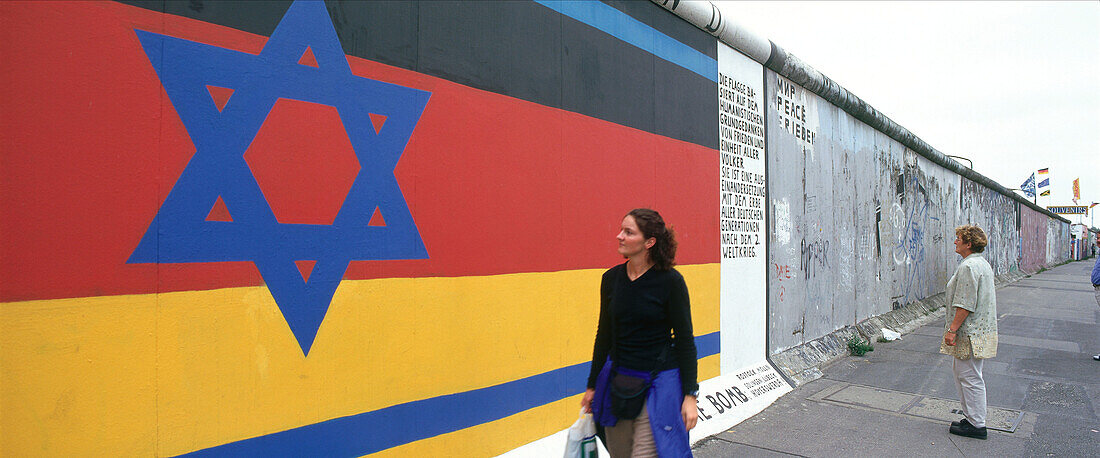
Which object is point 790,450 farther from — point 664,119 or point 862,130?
point 862,130

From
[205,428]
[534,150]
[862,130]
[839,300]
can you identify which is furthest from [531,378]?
[862,130]

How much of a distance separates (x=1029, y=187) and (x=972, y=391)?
55126mm

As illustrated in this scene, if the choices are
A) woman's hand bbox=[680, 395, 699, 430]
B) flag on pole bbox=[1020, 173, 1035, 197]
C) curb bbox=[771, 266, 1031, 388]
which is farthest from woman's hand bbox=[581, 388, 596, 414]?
flag on pole bbox=[1020, 173, 1035, 197]

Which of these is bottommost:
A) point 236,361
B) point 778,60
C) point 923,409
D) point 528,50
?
point 923,409

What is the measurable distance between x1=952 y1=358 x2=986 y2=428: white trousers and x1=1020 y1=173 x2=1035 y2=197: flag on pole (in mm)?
54403

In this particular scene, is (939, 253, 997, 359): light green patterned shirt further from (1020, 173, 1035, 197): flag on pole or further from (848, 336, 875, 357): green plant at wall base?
(1020, 173, 1035, 197): flag on pole

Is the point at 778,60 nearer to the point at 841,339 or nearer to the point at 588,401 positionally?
the point at 841,339

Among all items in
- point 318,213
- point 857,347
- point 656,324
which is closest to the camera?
point 656,324

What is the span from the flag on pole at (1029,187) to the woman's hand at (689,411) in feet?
190

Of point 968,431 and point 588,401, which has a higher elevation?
point 588,401

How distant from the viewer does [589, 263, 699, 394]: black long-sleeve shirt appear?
2.65 meters

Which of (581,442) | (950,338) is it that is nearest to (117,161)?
(581,442)

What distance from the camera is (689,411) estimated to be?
2629 mm

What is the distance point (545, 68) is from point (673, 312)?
2.07 meters
